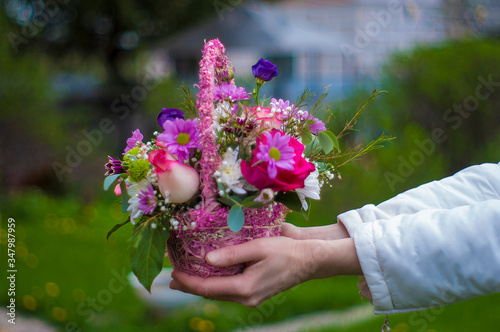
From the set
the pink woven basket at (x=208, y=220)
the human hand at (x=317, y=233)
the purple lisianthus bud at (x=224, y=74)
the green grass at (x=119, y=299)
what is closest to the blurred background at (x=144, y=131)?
the green grass at (x=119, y=299)

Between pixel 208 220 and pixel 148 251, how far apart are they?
194 millimetres

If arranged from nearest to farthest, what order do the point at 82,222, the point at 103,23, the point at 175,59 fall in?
1. the point at 82,222
2. the point at 103,23
3. the point at 175,59

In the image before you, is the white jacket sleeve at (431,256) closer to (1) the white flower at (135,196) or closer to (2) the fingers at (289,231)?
(2) the fingers at (289,231)

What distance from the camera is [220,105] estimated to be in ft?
4.71

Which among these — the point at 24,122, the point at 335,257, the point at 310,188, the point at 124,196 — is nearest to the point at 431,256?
the point at 335,257

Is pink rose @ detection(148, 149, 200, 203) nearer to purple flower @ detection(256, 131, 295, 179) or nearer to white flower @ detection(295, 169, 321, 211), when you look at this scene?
purple flower @ detection(256, 131, 295, 179)

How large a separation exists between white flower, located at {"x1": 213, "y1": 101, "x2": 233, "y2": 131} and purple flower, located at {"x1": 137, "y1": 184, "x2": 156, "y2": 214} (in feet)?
0.87

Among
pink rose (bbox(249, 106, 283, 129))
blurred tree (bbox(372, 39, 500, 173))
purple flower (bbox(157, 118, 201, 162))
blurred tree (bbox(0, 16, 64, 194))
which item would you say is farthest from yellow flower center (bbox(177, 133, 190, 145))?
blurred tree (bbox(0, 16, 64, 194))

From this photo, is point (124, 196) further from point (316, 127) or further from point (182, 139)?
point (316, 127)

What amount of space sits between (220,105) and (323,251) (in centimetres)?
56

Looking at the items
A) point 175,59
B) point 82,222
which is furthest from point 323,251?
point 175,59

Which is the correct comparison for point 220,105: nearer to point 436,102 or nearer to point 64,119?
point 436,102

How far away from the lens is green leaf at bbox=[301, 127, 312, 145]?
148cm

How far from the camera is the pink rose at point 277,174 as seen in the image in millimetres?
1274
